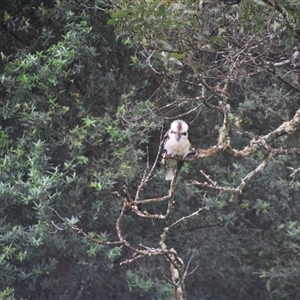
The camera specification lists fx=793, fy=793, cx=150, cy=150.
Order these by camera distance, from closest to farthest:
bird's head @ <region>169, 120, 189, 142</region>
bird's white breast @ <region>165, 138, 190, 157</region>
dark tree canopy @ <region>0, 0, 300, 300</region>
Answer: bird's white breast @ <region>165, 138, 190, 157</region> → bird's head @ <region>169, 120, 189, 142</region> → dark tree canopy @ <region>0, 0, 300, 300</region>

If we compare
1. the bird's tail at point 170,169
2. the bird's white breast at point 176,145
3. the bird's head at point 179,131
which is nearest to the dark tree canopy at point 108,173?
the bird's tail at point 170,169

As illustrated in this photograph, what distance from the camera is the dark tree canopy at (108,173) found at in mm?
6461

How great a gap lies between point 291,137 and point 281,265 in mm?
1225

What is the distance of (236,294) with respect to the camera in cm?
780

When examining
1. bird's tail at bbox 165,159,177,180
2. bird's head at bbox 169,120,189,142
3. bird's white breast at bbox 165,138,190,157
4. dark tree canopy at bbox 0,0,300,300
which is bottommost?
dark tree canopy at bbox 0,0,300,300

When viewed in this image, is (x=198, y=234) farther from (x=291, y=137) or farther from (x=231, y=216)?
(x=291, y=137)

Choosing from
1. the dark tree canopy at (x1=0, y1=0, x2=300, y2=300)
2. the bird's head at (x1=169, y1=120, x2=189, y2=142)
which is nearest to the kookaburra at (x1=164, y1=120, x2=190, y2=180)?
the bird's head at (x1=169, y1=120, x2=189, y2=142)

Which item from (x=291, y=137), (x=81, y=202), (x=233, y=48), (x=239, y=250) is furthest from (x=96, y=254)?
(x=233, y=48)

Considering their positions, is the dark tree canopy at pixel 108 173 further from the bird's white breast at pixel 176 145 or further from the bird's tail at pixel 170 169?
the bird's white breast at pixel 176 145

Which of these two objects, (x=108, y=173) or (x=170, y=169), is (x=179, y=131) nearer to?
(x=170, y=169)

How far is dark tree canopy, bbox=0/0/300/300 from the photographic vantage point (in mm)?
6461

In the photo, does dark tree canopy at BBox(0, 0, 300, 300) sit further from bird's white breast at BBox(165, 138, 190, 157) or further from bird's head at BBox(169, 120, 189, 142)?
bird's white breast at BBox(165, 138, 190, 157)

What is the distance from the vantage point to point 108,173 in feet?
21.8

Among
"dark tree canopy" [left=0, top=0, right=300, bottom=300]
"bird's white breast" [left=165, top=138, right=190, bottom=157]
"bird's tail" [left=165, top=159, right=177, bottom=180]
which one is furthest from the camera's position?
"dark tree canopy" [left=0, top=0, right=300, bottom=300]
